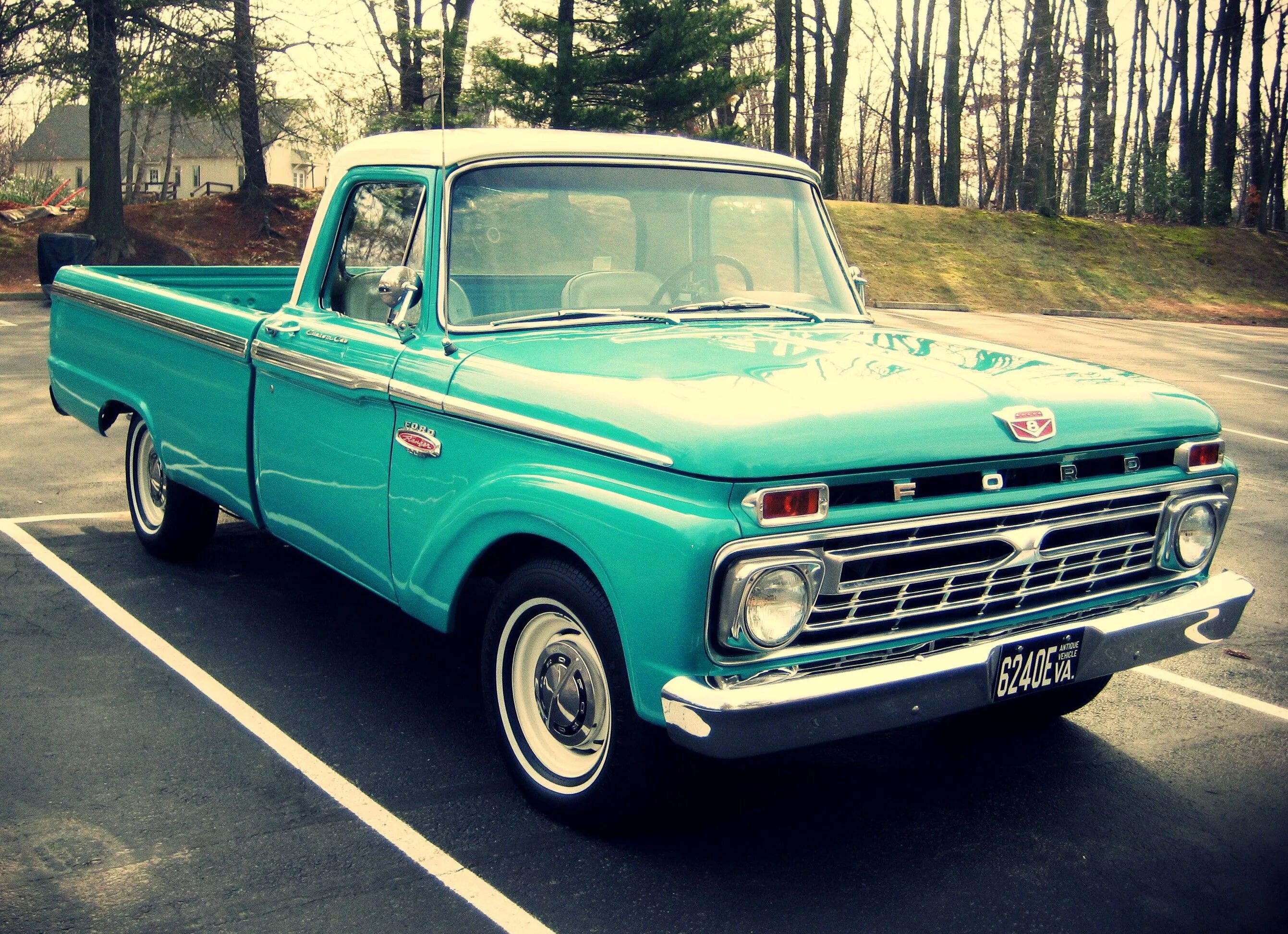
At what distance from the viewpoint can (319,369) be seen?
175 inches

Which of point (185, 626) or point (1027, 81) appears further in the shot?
point (1027, 81)

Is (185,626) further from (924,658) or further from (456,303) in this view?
(924,658)

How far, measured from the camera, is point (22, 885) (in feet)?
10.5

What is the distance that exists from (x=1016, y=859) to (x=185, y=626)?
11.5 feet

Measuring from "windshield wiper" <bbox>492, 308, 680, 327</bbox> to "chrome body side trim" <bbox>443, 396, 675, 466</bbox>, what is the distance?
0.47 metres

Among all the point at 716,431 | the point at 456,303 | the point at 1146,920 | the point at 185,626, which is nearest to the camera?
the point at 716,431

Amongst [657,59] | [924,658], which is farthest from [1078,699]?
[657,59]

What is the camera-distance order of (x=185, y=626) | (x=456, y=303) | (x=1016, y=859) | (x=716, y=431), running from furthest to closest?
(x=185, y=626), (x=456, y=303), (x=1016, y=859), (x=716, y=431)

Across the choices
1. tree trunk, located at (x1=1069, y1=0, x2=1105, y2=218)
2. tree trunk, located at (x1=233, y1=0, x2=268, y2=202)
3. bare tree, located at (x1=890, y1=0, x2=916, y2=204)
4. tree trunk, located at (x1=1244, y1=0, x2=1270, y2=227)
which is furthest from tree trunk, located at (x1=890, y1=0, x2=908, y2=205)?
tree trunk, located at (x1=233, y1=0, x2=268, y2=202)

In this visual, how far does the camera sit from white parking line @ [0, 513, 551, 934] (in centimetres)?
318

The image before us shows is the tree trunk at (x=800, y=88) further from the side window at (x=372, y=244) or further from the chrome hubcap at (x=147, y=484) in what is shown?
the side window at (x=372, y=244)

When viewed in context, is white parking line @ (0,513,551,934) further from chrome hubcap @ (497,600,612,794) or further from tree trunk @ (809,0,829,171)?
tree trunk @ (809,0,829,171)

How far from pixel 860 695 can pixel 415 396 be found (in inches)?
67.9

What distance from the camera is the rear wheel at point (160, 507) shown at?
236 inches
